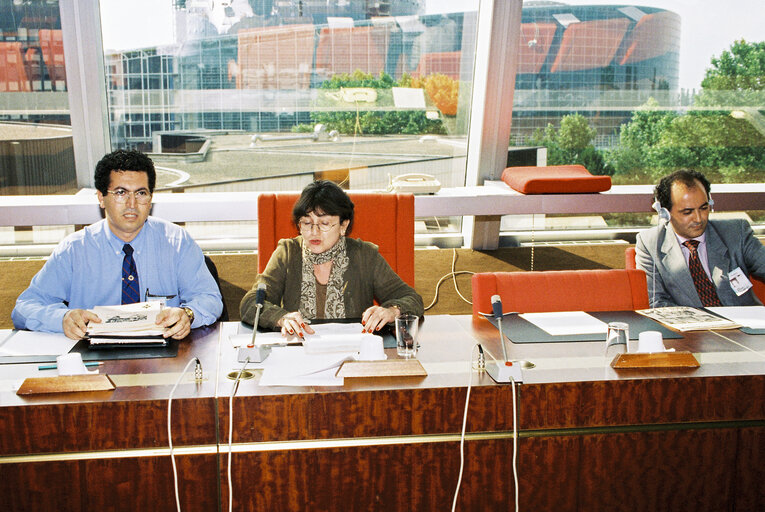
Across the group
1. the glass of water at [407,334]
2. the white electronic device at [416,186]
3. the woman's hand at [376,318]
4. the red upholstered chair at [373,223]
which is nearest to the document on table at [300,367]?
the glass of water at [407,334]

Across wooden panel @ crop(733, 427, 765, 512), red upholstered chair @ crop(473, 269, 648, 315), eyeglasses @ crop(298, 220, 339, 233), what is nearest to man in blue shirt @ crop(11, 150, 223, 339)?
eyeglasses @ crop(298, 220, 339, 233)

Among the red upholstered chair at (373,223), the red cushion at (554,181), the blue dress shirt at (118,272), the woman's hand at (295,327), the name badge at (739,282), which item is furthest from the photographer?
the red cushion at (554,181)

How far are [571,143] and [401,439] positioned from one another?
12.0 ft

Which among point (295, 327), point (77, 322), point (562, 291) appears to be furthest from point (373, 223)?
point (77, 322)

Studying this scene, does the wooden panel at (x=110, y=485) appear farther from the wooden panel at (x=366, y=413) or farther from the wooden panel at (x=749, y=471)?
the wooden panel at (x=749, y=471)

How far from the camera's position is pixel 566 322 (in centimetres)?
246

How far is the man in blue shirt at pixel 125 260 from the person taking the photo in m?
2.53

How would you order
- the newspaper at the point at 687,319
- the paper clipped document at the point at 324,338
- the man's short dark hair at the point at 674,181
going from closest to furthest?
the paper clipped document at the point at 324,338, the newspaper at the point at 687,319, the man's short dark hair at the point at 674,181

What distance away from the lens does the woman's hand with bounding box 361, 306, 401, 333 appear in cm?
234

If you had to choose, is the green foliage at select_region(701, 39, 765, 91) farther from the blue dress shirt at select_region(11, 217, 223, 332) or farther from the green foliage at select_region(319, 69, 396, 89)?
the blue dress shirt at select_region(11, 217, 223, 332)

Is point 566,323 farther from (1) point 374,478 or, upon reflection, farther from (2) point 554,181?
(2) point 554,181

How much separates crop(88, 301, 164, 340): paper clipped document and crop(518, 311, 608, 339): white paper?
119 cm

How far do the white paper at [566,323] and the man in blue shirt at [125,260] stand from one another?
1066 mm

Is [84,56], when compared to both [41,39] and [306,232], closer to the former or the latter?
[41,39]
